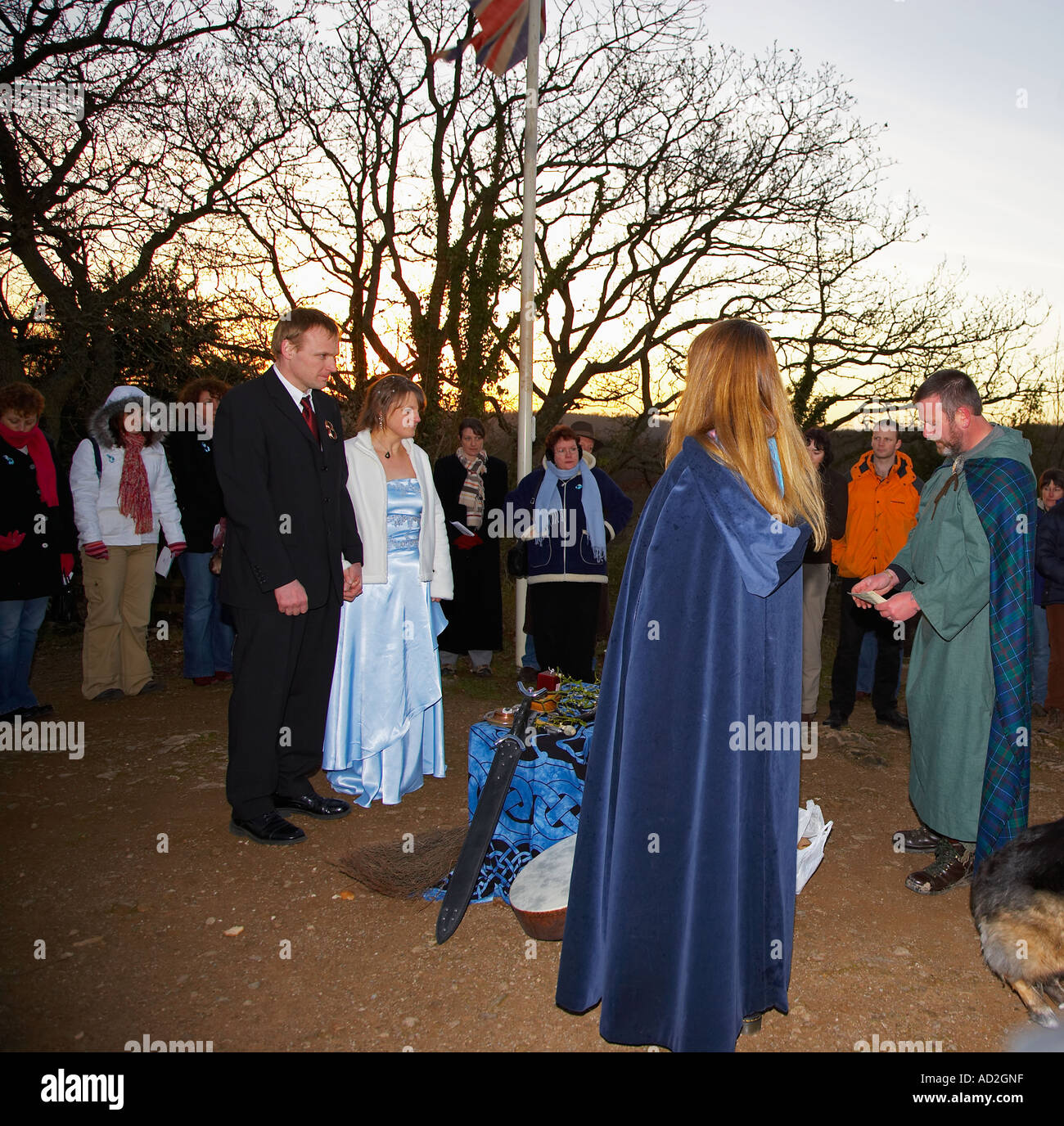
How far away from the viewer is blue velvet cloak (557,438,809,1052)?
2.60 metres

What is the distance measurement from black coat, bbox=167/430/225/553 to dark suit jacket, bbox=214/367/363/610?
9.94 feet

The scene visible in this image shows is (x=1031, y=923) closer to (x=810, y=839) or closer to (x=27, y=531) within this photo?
(x=810, y=839)

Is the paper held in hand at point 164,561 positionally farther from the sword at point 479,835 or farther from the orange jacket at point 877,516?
the orange jacket at point 877,516

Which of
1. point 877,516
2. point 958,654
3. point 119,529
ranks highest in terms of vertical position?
point 877,516

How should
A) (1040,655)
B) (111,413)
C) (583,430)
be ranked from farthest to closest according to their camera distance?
(583,430), (1040,655), (111,413)

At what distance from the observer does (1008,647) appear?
12.4 ft

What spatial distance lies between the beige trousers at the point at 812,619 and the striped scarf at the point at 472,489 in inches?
124

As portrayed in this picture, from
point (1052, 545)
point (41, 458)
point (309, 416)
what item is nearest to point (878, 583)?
point (309, 416)

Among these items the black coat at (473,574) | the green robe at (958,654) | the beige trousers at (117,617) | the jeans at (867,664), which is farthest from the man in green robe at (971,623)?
the beige trousers at (117,617)

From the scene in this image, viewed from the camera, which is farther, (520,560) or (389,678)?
(520,560)

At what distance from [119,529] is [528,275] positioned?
4477 millimetres

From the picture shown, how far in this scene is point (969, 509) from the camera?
3859 mm

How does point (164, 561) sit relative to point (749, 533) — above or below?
below

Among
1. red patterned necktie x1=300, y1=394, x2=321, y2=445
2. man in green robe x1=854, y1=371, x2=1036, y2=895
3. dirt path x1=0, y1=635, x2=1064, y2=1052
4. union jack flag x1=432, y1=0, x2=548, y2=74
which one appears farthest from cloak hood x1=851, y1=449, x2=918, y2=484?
union jack flag x1=432, y1=0, x2=548, y2=74
